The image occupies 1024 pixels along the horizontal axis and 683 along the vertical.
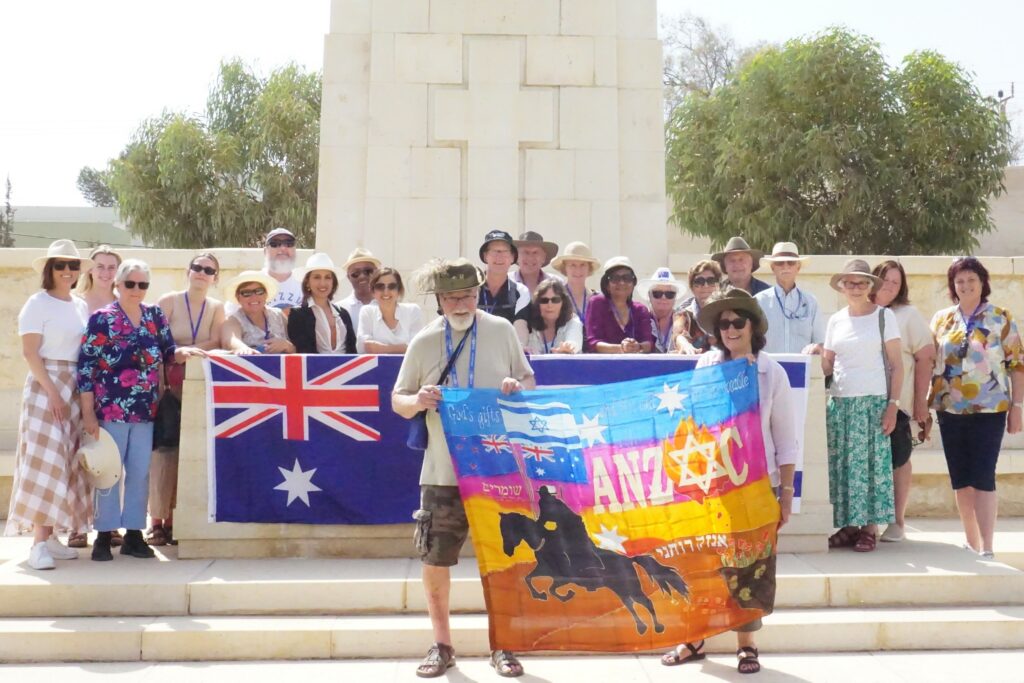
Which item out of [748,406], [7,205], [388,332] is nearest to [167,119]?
[7,205]

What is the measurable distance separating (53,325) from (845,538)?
510 centimetres

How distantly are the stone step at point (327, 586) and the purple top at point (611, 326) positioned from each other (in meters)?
1.75

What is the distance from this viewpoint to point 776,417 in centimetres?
523

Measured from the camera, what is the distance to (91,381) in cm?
645

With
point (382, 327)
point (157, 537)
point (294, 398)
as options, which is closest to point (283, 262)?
point (382, 327)

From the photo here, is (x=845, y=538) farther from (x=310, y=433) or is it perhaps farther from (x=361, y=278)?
(x=361, y=278)

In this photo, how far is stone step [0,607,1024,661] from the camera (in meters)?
5.49

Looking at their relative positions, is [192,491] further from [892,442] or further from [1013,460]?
[1013,460]

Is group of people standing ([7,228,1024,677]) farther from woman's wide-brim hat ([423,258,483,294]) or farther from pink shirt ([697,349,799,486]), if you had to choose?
woman's wide-brim hat ([423,258,483,294])

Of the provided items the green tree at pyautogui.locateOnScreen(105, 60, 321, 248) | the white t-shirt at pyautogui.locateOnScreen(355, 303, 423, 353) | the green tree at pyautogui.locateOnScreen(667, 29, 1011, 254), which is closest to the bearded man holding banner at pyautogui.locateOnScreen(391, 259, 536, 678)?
the white t-shirt at pyautogui.locateOnScreen(355, 303, 423, 353)

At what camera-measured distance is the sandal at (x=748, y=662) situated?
5.14 m

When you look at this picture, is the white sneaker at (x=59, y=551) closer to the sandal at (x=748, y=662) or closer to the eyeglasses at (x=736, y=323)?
the sandal at (x=748, y=662)

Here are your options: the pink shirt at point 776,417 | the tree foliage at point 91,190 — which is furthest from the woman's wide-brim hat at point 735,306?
the tree foliage at point 91,190

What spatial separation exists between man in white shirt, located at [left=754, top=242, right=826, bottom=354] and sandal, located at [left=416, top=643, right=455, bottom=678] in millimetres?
3291
